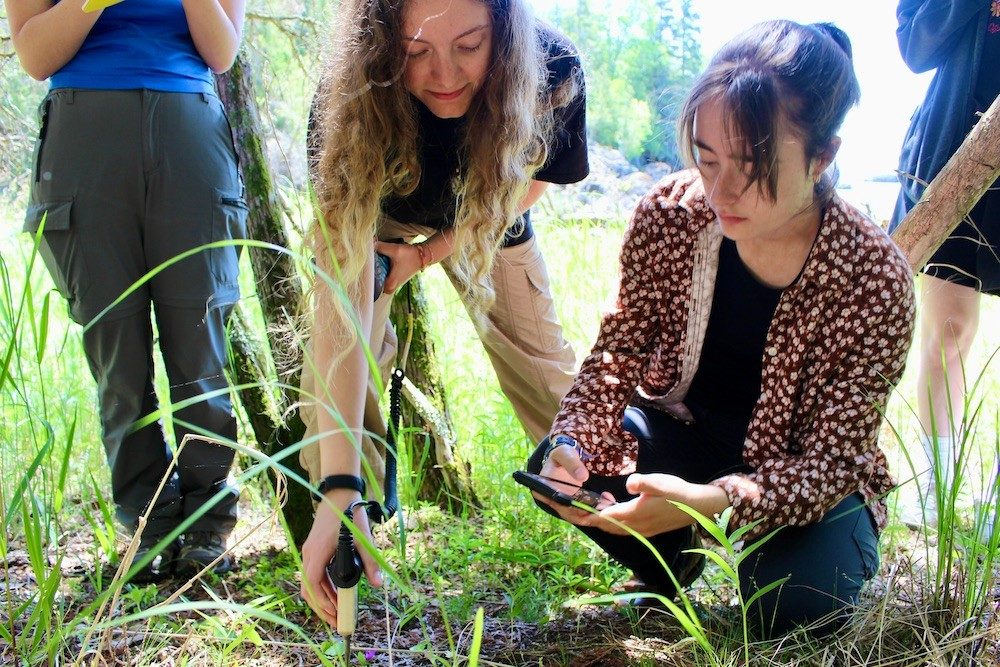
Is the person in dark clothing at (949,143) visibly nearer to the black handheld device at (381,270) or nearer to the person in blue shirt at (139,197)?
the black handheld device at (381,270)

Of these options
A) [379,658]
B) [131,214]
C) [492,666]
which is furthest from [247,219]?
[492,666]

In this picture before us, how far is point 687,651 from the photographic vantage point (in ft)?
5.03

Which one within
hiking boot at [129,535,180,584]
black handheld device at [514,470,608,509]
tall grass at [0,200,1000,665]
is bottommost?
hiking boot at [129,535,180,584]

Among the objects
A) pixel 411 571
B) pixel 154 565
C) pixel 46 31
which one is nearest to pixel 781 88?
pixel 411 571

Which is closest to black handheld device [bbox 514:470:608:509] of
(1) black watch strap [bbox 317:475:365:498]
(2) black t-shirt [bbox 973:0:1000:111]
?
(1) black watch strap [bbox 317:475:365:498]

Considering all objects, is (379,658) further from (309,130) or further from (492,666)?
(309,130)

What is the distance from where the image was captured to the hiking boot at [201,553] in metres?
1.95

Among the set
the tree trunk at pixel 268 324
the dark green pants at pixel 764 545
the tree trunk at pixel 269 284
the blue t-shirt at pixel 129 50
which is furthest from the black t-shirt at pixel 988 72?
the blue t-shirt at pixel 129 50

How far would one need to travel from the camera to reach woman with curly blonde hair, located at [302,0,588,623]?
1508 mm

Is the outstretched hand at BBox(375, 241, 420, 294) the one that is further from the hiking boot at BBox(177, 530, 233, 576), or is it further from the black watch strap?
the hiking boot at BBox(177, 530, 233, 576)

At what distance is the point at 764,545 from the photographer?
1.60m

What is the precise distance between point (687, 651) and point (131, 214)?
1.47 m

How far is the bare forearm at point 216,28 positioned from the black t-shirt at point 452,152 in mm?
265

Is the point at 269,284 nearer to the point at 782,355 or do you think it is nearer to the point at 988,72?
the point at 782,355
